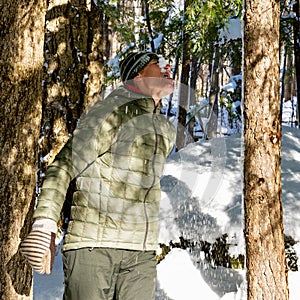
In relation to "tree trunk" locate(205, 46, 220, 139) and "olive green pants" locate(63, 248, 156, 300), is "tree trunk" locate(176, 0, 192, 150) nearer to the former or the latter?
"tree trunk" locate(205, 46, 220, 139)

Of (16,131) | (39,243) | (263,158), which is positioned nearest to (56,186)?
(39,243)

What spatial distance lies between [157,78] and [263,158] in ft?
4.92

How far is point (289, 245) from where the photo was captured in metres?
6.30

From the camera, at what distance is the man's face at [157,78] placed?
271 centimetres

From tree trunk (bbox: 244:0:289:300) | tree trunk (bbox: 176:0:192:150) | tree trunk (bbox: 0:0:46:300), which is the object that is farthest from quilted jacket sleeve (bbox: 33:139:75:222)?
tree trunk (bbox: 176:0:192:150)

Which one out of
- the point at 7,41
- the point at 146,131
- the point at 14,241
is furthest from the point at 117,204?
the point at 7,41

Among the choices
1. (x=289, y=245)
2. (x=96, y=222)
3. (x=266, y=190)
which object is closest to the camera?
(x=96, y=222)

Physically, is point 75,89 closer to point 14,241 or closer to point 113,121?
point 14,241

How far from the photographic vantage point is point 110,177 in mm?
2576

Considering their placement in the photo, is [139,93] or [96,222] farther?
[139,93]

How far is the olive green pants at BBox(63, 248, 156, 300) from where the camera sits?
2549 mm

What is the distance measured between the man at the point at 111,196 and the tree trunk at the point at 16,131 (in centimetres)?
106

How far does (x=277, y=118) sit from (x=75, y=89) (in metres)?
2.78

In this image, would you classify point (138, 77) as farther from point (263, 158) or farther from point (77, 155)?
point (263, 158)
